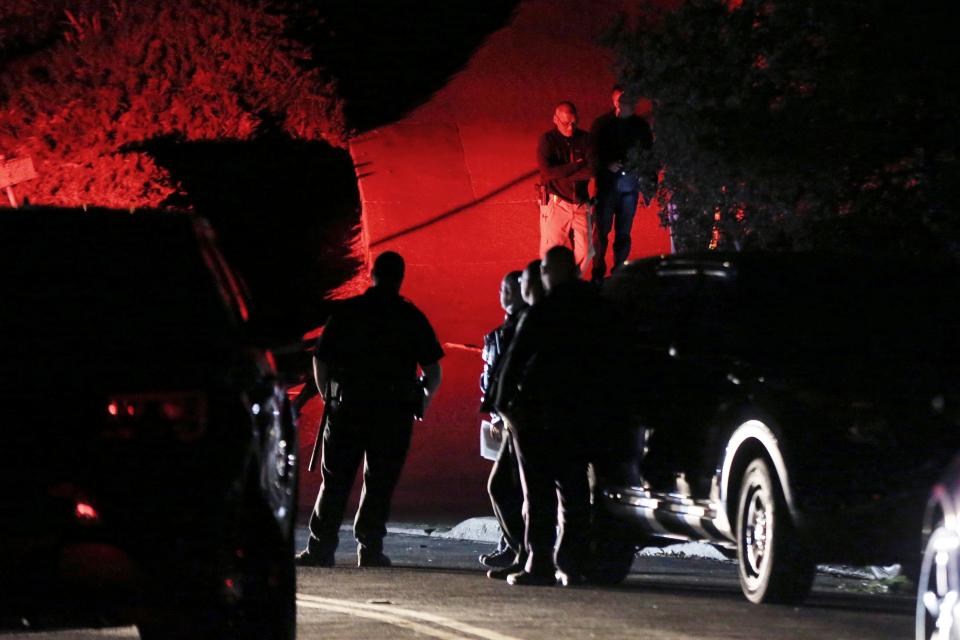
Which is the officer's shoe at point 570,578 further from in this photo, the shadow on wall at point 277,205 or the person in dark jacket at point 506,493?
the shadow on wall at point 277,205

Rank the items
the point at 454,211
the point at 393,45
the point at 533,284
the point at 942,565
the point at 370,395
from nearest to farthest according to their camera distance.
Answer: the point at 942,565 < the point at 533,284 < the point at 370,395 < the point at 454,211 < the point at 393,45

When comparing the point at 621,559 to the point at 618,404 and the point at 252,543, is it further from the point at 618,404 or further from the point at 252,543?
the point at 252,543

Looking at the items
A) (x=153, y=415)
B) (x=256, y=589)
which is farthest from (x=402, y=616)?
(x=153, y=415)

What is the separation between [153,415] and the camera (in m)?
6.64

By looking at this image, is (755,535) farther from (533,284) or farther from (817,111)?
(817,111)

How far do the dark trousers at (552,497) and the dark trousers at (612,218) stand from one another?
9539 millimetres

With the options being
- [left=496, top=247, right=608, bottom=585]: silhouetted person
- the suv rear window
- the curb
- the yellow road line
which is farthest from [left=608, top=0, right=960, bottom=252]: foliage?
the suv rear window

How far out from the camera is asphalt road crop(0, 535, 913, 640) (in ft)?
32.3

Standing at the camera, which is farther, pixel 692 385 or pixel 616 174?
pixel 616 174

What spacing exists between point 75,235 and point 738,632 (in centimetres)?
381

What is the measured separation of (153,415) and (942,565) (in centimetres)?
285

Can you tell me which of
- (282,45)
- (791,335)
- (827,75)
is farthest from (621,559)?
(282,45)

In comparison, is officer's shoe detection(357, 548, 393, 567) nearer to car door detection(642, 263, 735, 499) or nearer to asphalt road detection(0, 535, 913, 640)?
asphalt road detection(0, 535, 913, 640)

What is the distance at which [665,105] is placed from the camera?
16.0 meters
